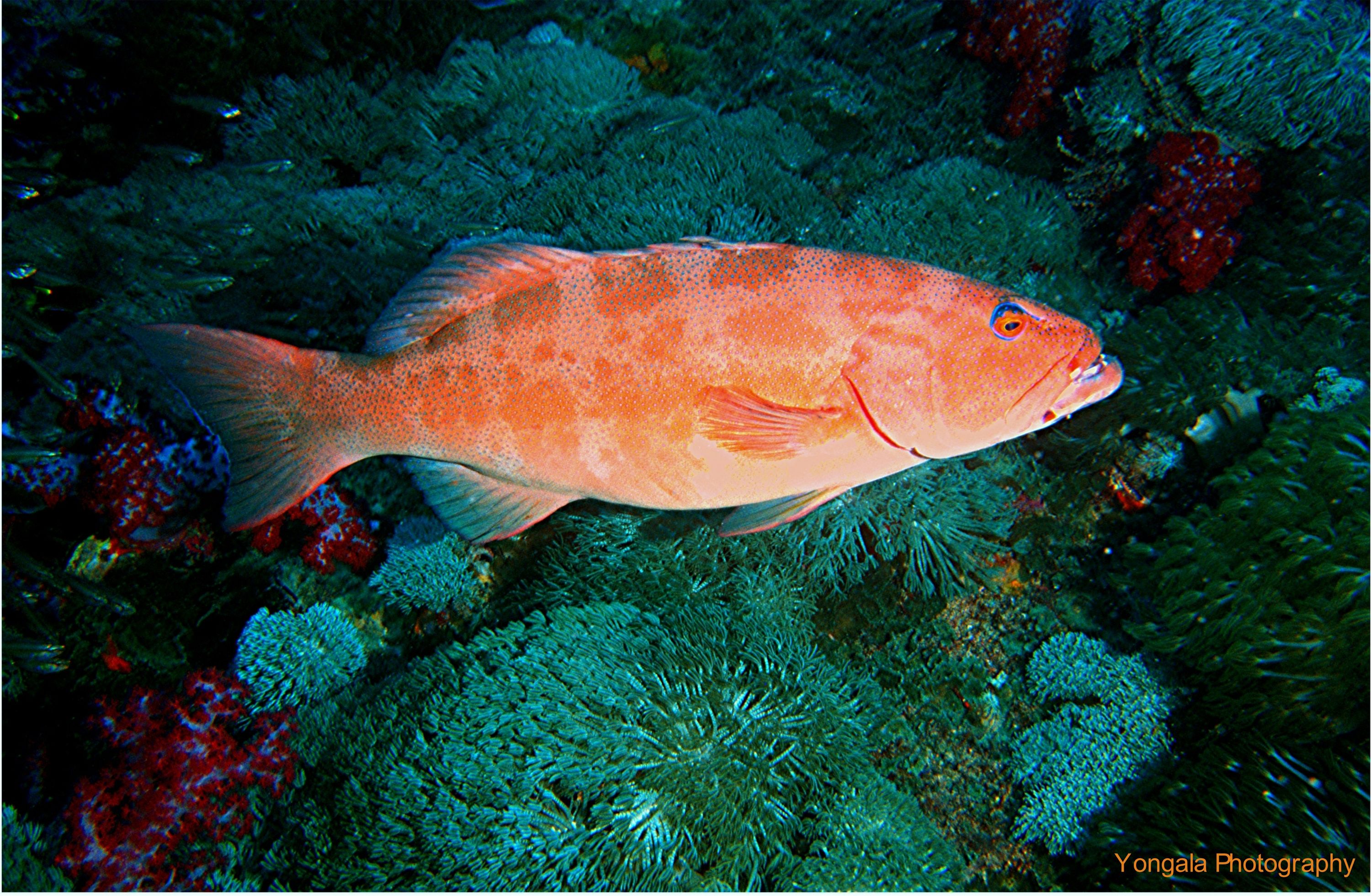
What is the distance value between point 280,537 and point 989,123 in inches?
225

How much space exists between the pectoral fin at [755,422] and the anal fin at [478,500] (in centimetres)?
73

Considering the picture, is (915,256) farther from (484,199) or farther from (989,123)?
(484,199)

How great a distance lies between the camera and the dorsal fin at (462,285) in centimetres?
198

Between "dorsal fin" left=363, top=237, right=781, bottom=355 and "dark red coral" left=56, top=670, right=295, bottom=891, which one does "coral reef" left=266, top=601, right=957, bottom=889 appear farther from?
"dorsal fin" left=363, top=237, right=781, bottom=355

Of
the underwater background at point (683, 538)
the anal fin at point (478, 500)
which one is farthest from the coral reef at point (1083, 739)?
the anal fin at point (478, 500)

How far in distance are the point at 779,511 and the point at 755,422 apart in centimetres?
Answer: 40

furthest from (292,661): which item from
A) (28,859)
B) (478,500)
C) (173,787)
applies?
(478,500)

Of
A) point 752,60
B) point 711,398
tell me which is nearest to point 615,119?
point 752,60

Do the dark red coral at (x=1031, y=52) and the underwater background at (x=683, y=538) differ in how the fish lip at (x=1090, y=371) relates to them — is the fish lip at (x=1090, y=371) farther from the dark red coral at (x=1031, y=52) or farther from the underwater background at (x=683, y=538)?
the dark red coral at (x=1031, y=52)

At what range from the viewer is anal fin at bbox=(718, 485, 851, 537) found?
6.35 feet

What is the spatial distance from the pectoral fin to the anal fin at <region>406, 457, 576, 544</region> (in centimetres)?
73

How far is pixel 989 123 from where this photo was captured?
3861mm

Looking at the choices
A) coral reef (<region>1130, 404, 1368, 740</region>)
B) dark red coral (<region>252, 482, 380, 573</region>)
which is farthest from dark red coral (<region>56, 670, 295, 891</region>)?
coral reef (<region>1130, 404, 1368, 740</region>)

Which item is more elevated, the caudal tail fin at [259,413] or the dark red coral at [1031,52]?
the dark red coral at [1031,52]
